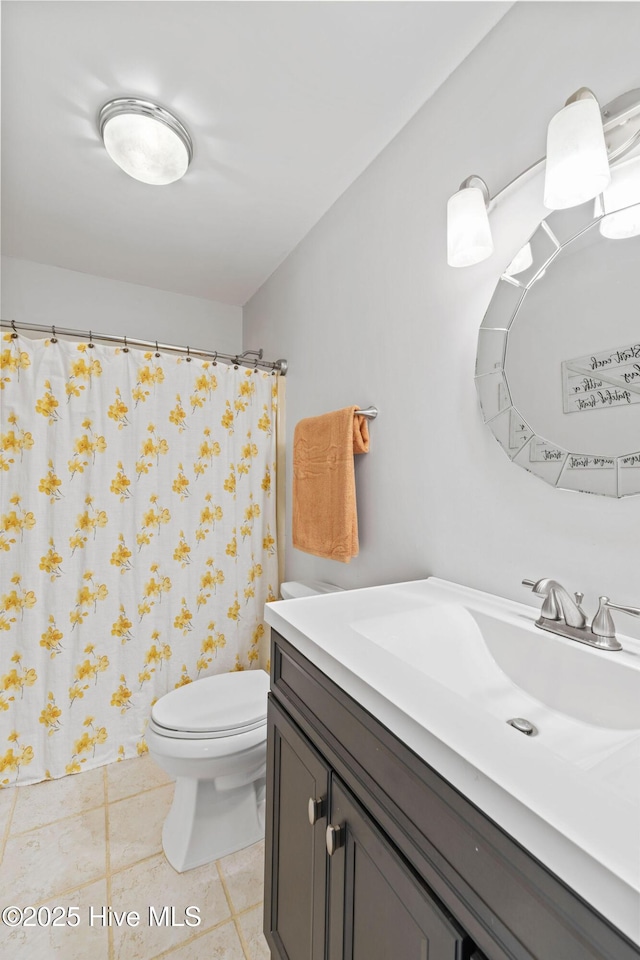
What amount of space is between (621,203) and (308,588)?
1.46 metres

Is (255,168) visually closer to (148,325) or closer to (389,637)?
(148,325)

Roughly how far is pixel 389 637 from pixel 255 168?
1.60 m

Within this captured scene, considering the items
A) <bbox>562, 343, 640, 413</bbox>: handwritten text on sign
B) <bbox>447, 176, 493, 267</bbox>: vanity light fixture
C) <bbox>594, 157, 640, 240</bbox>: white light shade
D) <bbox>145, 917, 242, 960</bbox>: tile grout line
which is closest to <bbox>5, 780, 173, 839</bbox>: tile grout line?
<bbox>145, 917, 242, 960</bbox>: tile grout line

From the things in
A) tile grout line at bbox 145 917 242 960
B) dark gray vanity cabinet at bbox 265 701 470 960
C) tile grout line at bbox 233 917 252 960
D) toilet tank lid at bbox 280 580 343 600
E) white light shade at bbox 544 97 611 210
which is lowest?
tile grout line at bbox 233 917 252 960

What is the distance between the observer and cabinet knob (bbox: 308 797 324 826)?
0.73m

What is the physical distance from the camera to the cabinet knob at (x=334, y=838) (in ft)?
2.23

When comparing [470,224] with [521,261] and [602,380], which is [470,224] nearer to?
[521,261]

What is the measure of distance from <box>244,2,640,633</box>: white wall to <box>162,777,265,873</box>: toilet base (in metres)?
0.79

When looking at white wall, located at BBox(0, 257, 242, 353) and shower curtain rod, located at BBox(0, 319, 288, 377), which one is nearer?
shower curtain rod, located at BBox(0, 319, 288, 377)

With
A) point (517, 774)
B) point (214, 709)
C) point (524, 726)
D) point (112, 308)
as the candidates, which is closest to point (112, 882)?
point (214, 709)

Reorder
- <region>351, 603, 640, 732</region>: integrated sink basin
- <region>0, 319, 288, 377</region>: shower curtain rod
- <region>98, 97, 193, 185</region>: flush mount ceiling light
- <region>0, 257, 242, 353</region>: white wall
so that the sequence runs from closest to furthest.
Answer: <region>351, 603, 640, 732</region>: integrated sink basin, <region>98, 97, 193, 185</region>: flush mount ceiling light, <region>0, 319, 288, 377</region>: shower curtain rod, <region>0, 257, 242, 353</region>: white wall

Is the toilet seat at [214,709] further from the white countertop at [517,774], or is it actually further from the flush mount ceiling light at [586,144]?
the flush mount ceiling light at [586,144]

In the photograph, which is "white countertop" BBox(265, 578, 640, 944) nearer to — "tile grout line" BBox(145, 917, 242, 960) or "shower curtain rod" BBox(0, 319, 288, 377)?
"tile grout line" BBox(145, 917, 242, 960)

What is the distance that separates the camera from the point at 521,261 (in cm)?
94
